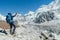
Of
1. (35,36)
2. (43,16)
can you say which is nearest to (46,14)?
(43,16)

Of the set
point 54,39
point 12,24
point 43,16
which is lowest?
point 54,39

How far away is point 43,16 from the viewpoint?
69625 millimetres

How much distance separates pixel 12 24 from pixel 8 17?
0.89 meters

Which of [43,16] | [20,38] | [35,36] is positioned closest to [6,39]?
[20,38]

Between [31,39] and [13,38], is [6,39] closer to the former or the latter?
[13,38]

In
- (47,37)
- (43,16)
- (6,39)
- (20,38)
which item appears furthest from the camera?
(43,16)

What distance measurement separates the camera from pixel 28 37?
20422 mm

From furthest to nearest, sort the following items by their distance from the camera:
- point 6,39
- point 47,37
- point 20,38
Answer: point 47,37 → point 20,38 → point 6,39

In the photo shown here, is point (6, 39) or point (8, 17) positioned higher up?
point (8, 17)

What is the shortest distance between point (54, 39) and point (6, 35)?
5329 mm

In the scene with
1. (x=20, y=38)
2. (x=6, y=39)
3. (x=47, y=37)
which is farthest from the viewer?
(x=47, y=37)

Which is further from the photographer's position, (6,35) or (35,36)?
(35,36)

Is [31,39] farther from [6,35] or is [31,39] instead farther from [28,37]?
[6,35]

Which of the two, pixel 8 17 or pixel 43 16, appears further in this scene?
pixel 43 16
